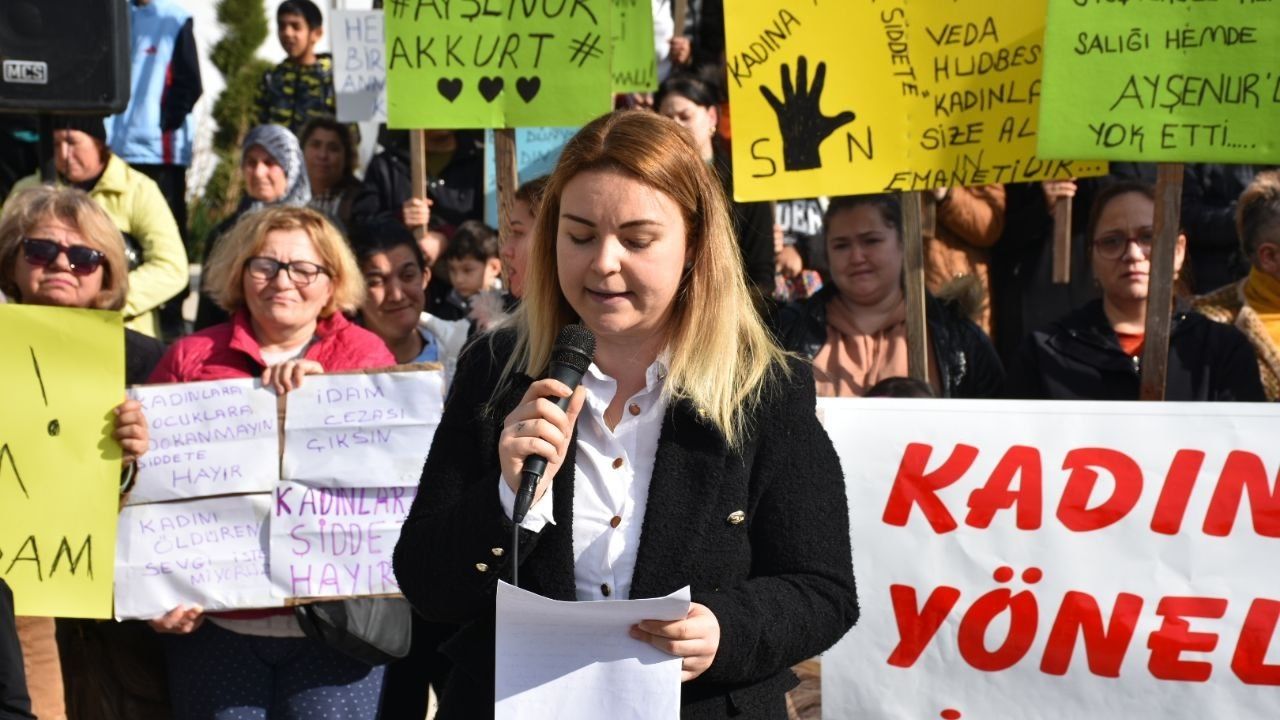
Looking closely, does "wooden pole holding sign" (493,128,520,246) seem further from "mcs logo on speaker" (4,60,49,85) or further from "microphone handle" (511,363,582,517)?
"microphone handle" (511,363,582,517)

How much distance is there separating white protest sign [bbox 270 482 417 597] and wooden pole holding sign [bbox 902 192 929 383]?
1.60 metres

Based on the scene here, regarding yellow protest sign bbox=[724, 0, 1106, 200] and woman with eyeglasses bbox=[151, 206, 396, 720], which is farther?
yellow protest sign bbox=[724, 0, 1106, 200]

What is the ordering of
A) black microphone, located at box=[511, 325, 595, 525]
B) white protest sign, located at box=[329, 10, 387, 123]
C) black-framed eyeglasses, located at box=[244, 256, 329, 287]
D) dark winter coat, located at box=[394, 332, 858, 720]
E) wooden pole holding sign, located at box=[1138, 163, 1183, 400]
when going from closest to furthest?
black microphone, located at box=[511, 325, 595, 525]
dark winter coat, located at box=[394, 332, 858, 720]
wooden pole holding sign, located at box=[1138, 163, 1183, 400]
black-framed eyeglasses, located at box=[244, 256, 329, 287]
white protest sign, located at box=[329, 10, 387, 123]

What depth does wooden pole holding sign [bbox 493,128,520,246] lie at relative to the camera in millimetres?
4695

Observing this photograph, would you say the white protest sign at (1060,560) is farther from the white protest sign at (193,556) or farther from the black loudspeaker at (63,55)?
the black loudspeaker at (63,55)

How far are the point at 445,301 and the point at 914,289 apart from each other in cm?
277

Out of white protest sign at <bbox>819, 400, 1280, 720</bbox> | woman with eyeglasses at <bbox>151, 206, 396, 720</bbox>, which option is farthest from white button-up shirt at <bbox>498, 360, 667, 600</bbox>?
woman with eyeglasses at <bbox>151, 206, 396, 720</bbox>

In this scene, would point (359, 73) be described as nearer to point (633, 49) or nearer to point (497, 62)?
point (633, 49)

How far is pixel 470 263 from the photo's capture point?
21.8 ft

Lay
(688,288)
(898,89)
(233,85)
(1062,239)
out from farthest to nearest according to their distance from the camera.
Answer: (233,85) → (1062,239) → (898,89) → (688,288)

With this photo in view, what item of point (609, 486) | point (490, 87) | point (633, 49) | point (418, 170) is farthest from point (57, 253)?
point (609, 486)

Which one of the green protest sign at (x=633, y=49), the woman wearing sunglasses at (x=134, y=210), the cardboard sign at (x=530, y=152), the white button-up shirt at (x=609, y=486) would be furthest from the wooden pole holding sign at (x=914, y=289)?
the woman wearing sunglasses at (x=134, y=210)

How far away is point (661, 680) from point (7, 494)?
2.53 metres

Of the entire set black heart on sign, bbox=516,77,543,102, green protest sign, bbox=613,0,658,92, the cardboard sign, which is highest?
green protest sign, bbox=613,0,658,92
